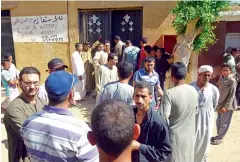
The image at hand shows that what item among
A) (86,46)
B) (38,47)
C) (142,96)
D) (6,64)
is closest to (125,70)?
(142,96)

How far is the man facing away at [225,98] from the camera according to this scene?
5188 millimetres

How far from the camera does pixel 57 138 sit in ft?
6.38

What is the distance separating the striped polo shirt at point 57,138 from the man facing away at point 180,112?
150 centimetres

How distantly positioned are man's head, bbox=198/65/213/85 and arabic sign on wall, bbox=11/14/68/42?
5862 millimetres

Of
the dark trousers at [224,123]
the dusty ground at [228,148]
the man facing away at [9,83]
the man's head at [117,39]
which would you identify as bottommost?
the dusty ground at [228,148]

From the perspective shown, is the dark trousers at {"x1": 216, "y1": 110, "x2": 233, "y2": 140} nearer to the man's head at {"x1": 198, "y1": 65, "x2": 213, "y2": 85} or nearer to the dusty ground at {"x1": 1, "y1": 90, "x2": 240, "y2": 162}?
the dusty ground at {"x1": 1, "y1": 90, "x2": 240, "y2": 162}

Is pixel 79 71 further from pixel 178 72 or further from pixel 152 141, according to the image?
pixel 152 141

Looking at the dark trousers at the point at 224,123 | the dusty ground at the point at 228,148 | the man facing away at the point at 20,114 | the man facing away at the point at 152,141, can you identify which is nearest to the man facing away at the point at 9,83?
the dusty ground at the point at 228,148

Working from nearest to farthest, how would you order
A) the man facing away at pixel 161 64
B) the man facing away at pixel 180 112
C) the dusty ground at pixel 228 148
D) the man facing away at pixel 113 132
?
the man facing away at pixel 113 132 → the man facing away at pixel 180 112 → the dusty ground at pixel 228 148 → the man facing away at pixel 161 64

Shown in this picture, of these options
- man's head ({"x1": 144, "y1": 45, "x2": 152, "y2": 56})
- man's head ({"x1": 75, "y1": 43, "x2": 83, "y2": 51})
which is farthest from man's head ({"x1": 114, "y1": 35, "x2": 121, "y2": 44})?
man's head ({"x1": 144, "y1": 45, "x2": 152, "y2": 56})

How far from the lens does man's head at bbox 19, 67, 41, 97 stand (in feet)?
9.38

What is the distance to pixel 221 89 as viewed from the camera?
5.30 meters

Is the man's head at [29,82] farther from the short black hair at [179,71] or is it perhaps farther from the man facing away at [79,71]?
the man facing away at [79,71]

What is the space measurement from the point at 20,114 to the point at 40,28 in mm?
6949
